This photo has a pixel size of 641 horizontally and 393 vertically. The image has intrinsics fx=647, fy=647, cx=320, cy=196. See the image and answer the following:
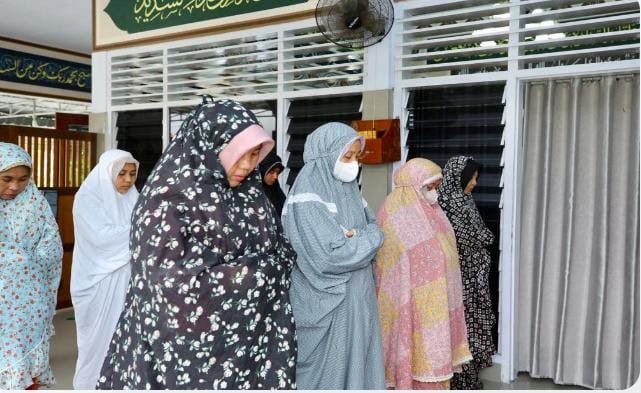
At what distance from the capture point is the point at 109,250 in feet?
10.8

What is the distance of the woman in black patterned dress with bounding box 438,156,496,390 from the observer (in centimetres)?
347

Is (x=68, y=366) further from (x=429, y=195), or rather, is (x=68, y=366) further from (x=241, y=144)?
(x=241, y=144)

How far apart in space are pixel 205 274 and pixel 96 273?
1.72 meters

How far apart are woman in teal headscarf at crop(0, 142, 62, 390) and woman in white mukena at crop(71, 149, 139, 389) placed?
0.18 metres

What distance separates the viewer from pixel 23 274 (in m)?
2.96

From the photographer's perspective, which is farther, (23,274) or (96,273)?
(96,273)

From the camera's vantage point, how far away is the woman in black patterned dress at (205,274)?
1.77m

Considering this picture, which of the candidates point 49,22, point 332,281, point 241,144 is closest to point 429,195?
point 332,281

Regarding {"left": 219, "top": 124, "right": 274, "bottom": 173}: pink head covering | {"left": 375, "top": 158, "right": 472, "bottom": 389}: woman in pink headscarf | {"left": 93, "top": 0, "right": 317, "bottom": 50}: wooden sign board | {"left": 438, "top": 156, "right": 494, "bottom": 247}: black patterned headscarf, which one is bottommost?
{"left": 375, "top": 158, "right": 472, "bottom": 389}: woman in pink headscarf

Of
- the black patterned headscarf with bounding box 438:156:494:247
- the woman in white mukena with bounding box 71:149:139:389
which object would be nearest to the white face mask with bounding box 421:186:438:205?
the black patterned headscarf with bounding box 438:156:494:247

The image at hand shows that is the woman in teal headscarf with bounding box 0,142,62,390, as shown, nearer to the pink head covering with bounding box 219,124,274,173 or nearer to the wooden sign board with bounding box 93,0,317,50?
the pink head covering with bounding box 219,124,274,173

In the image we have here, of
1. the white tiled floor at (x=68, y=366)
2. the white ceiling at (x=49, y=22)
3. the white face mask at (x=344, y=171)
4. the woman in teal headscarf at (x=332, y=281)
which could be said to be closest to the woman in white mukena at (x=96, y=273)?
the white tiled floor at (x=68, y=366)

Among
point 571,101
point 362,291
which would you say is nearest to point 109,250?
point 362,291

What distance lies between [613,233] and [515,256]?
54 centimetres
